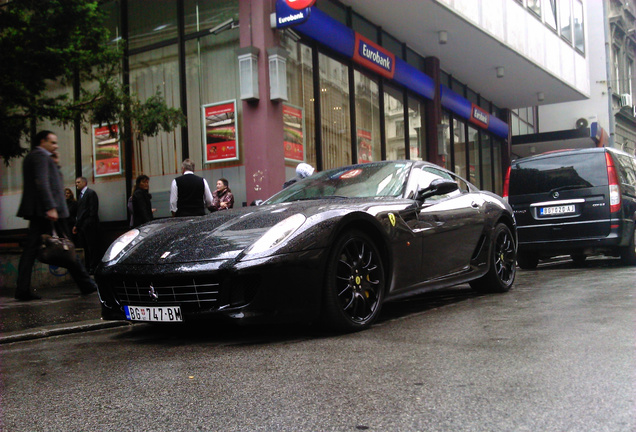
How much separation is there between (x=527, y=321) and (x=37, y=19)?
721 centimetres

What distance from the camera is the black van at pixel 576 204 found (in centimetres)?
923

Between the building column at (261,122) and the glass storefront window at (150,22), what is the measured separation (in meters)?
2.10

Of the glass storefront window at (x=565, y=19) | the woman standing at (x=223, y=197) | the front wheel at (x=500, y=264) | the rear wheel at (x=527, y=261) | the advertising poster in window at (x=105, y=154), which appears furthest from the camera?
the glass storefront window at (x=565, y=19)

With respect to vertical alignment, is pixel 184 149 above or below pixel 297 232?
above

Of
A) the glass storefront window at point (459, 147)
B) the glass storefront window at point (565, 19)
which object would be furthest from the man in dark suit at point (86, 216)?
the glass storefront window at point (565, 19)

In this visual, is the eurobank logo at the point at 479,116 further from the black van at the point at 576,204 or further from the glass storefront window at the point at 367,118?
the black van at the point at 576,204

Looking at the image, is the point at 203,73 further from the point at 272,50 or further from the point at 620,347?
the point at 620,347

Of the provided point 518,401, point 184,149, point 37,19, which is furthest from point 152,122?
point 518,401

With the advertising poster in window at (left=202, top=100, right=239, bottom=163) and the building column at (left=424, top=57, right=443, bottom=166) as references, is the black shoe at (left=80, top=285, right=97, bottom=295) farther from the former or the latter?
the building column at (left=424, top=57, right=443, bottom=166)

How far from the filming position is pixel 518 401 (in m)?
2.82

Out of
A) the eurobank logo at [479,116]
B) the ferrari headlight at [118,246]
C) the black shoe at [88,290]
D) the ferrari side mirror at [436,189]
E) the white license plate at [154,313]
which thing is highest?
the eurobank logo at [479,116]

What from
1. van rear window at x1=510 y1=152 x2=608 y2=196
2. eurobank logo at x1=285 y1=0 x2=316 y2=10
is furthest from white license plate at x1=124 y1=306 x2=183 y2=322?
eurobank logo at x1=285 y1=0 x2=316 y2=10

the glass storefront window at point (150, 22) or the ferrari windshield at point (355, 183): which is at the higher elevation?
the glass storefront window at point (150, 22)

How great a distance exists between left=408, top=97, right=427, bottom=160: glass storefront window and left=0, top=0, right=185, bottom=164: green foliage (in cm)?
922
